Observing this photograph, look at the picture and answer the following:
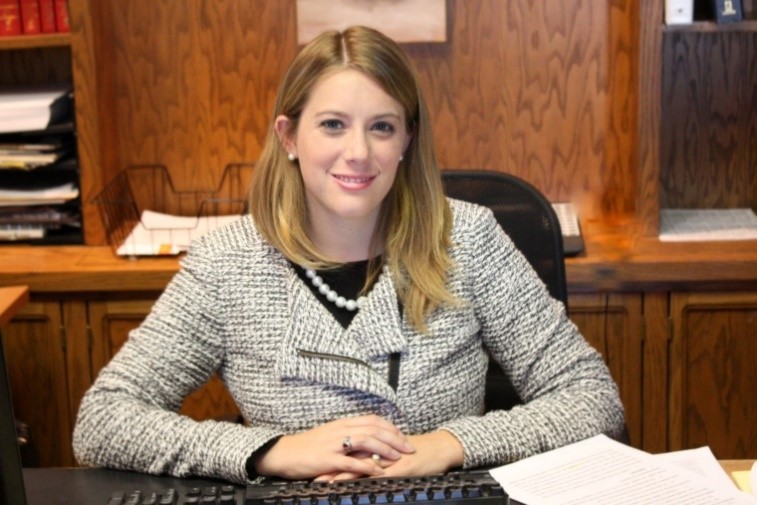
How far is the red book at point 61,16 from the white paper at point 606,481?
1.75 meters

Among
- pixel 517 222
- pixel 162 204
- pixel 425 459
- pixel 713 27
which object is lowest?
pixel 425 459

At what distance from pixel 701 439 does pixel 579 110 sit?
33.4 inches

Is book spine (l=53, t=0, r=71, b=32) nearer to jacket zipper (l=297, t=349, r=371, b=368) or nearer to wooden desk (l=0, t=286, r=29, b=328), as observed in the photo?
wooden desk (l=0, t=286, r=29, b=328)

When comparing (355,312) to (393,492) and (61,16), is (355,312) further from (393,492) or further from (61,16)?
(61,16)

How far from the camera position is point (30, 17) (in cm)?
270

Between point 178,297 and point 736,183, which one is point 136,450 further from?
point 736,183

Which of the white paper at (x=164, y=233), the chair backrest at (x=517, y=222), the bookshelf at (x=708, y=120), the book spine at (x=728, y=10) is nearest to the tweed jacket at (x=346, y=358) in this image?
the chair backrest at (x=517, y=222)

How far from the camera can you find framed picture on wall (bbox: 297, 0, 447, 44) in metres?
2.75

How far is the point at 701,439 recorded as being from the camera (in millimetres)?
2629

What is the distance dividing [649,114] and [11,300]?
4.67ft

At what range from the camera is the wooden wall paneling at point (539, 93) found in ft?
9.12

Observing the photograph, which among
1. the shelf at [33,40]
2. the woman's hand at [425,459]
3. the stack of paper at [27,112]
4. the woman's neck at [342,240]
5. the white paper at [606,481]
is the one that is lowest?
the woman's hand at [425,459]

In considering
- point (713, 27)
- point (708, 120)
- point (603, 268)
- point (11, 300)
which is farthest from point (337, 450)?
point (708, 120)

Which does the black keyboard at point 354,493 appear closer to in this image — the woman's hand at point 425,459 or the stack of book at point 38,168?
the woman's hand at point 425,459
